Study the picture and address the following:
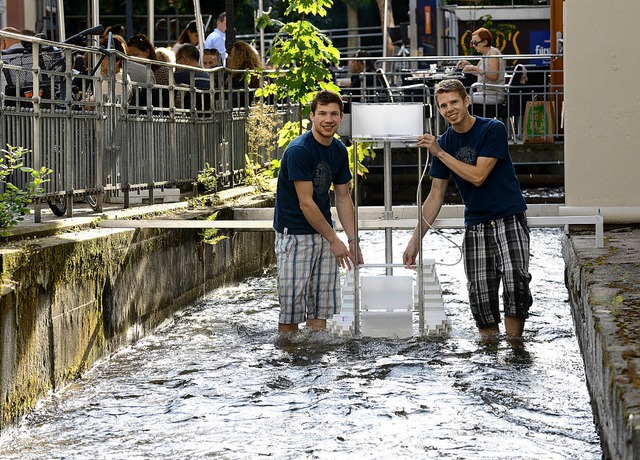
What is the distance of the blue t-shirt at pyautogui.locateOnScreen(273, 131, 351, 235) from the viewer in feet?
28.5

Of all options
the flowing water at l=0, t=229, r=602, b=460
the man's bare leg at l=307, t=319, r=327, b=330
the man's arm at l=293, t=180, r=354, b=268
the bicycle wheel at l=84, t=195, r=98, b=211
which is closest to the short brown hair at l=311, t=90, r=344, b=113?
the man's arm at l=293, t=180, r=354, b=268

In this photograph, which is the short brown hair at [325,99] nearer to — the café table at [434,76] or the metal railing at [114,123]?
the metal railing at [114,123]

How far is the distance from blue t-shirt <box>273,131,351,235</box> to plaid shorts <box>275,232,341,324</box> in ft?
0.29

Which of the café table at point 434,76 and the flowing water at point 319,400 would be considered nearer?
the flowing water at point 319,400

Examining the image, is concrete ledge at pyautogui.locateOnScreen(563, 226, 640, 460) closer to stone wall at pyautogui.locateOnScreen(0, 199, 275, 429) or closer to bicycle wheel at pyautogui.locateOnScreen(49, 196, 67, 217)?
stone wall at pyautogui.locateOnScreen(0, 199, 275, 429)

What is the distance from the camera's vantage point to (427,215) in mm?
8688

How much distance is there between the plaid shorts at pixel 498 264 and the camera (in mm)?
8484

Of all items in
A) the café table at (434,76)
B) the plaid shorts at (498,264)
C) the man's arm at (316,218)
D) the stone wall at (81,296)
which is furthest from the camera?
the café table at (434,76)

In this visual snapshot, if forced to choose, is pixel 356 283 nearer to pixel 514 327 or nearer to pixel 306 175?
pixel 306 175

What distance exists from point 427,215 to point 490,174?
0.51m

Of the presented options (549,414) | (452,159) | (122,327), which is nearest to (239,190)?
(122,327)

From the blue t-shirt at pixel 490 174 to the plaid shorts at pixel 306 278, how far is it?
98 centimetres

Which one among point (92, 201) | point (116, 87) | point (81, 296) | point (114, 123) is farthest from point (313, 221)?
point (116, 87)

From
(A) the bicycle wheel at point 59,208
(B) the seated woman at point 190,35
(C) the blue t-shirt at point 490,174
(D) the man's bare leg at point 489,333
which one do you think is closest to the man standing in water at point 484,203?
(C) the blue t-shirt at point 490,174
